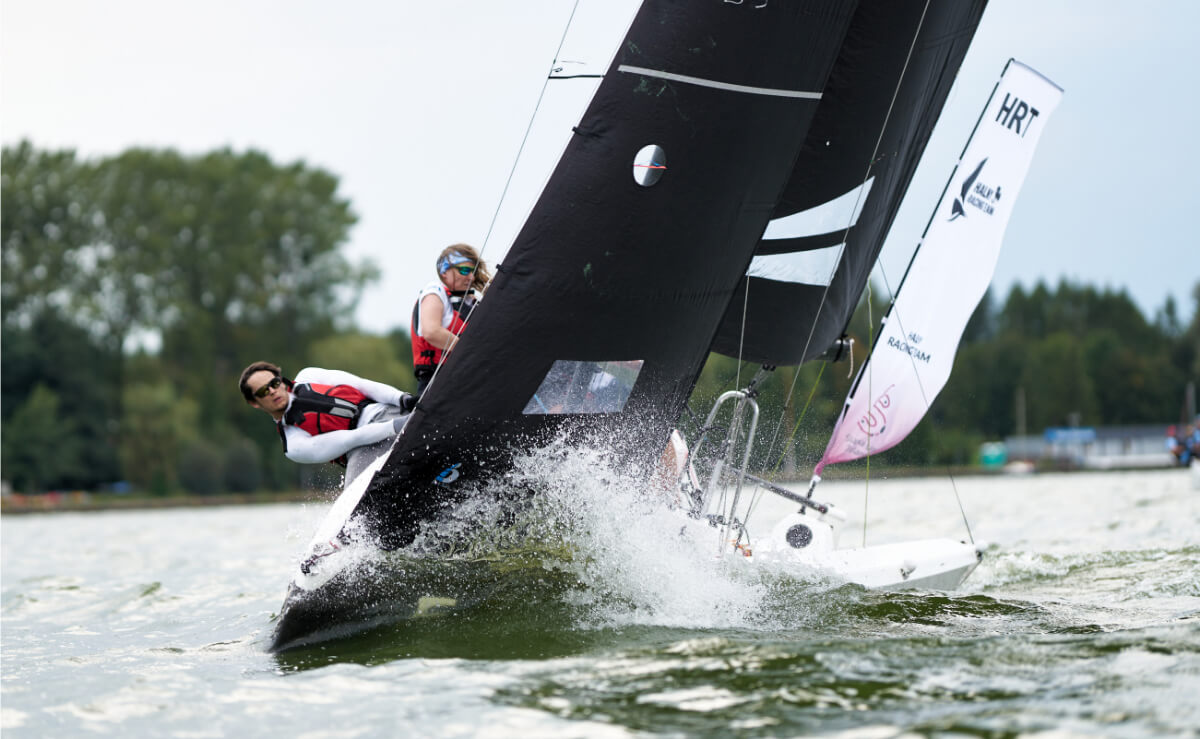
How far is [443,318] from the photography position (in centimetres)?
550

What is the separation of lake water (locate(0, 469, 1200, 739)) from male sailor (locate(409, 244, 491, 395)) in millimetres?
870

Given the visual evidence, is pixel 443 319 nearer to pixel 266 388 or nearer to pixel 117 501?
pixel 266 388

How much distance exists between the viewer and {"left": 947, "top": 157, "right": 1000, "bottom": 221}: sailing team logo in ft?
25.8

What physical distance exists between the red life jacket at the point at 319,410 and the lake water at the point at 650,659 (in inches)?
27.4

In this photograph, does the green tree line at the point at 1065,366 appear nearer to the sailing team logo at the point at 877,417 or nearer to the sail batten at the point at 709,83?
the sailing team logo at the point at 877,417

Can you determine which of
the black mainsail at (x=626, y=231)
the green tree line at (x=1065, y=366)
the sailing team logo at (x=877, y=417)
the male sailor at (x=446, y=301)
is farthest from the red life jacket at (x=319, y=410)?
the green tree line at (x=1065, y=366)

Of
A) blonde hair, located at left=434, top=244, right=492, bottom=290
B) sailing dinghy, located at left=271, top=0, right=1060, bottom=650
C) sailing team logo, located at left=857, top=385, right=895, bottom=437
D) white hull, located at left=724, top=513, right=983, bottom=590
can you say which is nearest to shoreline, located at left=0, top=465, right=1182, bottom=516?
sailing team logo, located at left=857, top=385, right=895, bottom=437

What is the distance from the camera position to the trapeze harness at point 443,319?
5473 millimetres

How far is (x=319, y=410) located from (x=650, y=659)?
2067 mm

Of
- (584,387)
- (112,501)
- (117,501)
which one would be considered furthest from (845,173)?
(112,501)

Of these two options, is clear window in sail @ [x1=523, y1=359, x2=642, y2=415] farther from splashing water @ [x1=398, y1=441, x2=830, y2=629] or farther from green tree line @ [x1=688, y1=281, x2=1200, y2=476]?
green tree line @ [x1=688, y1=281, x2=1200, y2=476]

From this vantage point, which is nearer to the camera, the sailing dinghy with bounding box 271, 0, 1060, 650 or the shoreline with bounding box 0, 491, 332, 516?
the sailing dinghy with bounding box 271, 0, 1060, 650

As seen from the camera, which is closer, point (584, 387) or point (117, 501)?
point (584, 387)

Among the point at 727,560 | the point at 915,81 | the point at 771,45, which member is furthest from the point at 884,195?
the point at 727,560
